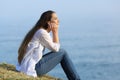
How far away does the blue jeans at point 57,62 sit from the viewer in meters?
11.6

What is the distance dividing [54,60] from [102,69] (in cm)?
12646

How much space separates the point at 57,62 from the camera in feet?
38.3

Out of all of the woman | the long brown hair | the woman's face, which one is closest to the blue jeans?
the woman

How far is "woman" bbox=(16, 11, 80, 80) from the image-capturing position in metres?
11.6

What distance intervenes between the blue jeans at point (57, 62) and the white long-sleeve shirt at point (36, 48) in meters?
0.12

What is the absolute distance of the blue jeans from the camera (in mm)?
11633

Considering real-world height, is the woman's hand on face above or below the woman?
above

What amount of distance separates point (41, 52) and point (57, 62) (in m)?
0.40

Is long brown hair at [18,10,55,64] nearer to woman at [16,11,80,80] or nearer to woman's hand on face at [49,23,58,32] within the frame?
woman at [16,11,80,80]

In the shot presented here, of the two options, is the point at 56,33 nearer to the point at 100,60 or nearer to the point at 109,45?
the point at 100,60

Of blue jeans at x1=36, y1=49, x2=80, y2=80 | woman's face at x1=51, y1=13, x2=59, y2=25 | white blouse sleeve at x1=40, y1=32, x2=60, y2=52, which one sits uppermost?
woman's face at x1=51, y1=13, x2=59, y2=25

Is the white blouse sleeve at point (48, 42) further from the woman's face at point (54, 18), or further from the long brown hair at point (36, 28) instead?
the woman's face at point (54, 18)

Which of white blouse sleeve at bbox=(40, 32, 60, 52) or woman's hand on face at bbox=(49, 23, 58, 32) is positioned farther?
woman's hand on face at bbox=(49, 23, 58, 32)

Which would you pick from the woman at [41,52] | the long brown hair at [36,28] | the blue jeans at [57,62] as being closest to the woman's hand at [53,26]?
the woman at [41,52]
